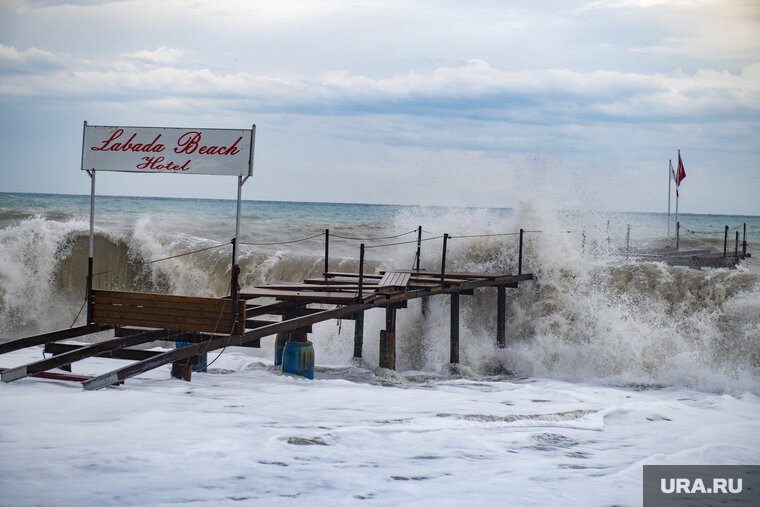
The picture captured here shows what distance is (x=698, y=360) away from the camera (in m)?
13.2

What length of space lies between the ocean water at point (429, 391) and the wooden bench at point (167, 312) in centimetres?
73

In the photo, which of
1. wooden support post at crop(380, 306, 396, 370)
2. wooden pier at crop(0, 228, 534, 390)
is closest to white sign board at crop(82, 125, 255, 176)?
wooden pier at crop(0, 228, 534, 390)

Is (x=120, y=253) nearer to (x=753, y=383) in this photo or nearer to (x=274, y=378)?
(x=274, y=378)

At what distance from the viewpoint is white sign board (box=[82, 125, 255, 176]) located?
28.7ft

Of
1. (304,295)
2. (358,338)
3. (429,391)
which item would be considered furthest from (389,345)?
(429,391)

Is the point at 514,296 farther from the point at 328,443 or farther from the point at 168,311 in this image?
the point at 328,443

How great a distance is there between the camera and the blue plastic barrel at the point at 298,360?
34.1 ft

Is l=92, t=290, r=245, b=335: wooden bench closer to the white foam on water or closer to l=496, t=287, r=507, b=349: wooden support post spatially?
the white foam on water

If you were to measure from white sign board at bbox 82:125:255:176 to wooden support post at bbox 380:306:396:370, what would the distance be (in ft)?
15.7

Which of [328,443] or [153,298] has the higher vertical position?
[153,298]

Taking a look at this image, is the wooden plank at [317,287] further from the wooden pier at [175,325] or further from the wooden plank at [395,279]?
the wooden plank at [395,279]

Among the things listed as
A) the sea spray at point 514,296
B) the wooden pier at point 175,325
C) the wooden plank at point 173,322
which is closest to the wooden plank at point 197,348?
the wooden pier at point 175,325

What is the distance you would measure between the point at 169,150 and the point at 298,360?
3.41 m

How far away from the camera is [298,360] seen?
34.2 ft
